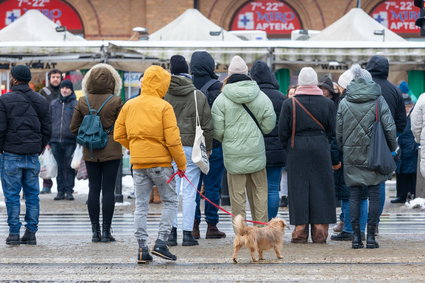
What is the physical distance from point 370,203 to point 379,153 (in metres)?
0.58

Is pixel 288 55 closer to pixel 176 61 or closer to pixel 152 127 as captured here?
pixel 176 61

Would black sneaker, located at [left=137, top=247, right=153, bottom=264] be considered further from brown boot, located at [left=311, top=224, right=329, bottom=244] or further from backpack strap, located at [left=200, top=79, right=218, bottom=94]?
backpack strap, located at [left=200, top=79, right=218, bottom=94]

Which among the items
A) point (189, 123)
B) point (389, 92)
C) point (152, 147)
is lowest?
point (152, 147)

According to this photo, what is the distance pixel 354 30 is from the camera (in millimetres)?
23688

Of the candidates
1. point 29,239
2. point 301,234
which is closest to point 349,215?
point 301,234

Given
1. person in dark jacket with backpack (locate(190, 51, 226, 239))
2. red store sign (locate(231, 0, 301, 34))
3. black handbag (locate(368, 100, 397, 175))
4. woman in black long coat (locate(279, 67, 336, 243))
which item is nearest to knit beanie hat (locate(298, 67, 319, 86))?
woman in black long coat (locate(279, 67, 336, 243))

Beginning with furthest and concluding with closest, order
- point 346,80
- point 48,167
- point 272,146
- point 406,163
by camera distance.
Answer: point 48,167
point 406,163
point 346,80
point 272,146

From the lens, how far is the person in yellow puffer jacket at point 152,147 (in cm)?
936

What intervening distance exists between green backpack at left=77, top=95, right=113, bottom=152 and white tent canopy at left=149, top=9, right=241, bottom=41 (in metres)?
12.1

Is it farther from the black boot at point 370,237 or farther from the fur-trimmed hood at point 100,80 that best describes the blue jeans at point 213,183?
the black boot at point 370,237

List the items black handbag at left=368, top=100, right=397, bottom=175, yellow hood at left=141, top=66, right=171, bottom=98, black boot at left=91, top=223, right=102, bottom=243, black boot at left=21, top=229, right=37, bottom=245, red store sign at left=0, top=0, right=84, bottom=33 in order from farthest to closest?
red store sign at left=0, top=0, right=84, bottom=33
black boot at left=91, top=223, right=102, bottom=243
black boot at left=21, top=229, right=37, bottom=245
black handbag at left=368, top=100, right=397, bottom=175
yellow hood at left=141, top=66, right=171, bottom=98

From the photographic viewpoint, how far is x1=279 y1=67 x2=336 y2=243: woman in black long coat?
10922 millimetres

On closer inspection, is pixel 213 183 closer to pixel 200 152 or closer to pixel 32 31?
pixel 200 152

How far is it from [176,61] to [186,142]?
91 cm
